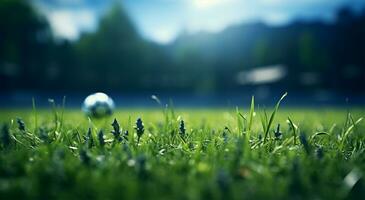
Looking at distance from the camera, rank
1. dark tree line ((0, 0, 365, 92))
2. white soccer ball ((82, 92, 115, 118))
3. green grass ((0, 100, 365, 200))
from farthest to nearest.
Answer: dark tree line ((0, 0, 365, 92)), white soccer ball ((82, 92, 115, 118)), green grass ((0, 100, 365, 200))

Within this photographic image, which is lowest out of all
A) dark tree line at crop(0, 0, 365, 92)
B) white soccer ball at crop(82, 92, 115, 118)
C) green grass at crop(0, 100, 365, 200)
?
green grass at crop(0, 100, 365, 200)

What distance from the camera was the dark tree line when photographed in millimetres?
40219

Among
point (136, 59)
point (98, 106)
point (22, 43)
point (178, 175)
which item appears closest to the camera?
point (178, 175)

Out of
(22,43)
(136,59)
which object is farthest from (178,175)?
(22,43)

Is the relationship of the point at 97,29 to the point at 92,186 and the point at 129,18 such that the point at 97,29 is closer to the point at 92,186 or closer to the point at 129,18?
the point at 129,18

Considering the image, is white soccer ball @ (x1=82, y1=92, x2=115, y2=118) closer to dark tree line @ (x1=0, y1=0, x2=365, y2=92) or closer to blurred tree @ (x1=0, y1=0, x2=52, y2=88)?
dark tree line @ (x1=0, y1=0, x2=365, y2=92)

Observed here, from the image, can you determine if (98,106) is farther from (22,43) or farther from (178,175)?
(22,43)

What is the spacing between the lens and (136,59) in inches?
1646

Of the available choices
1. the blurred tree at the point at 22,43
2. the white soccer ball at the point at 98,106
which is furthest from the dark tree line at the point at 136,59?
the white soccer ball at the point at 98,106

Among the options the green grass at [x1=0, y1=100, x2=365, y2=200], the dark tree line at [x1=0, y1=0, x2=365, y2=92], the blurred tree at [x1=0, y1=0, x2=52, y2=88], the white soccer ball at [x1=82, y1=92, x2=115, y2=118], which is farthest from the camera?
the dark tree line at [x1=0, y1=0, x2=365, y2=92]

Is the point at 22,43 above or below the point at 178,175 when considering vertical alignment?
above

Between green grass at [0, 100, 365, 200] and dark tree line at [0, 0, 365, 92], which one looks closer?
green grass at [0, 100, 365, 200]

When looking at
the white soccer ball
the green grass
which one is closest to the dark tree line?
the white soccer ball

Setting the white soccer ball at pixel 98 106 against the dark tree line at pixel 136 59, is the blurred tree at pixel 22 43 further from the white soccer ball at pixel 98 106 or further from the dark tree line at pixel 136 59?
the white soccer ball at pixel 98 106
